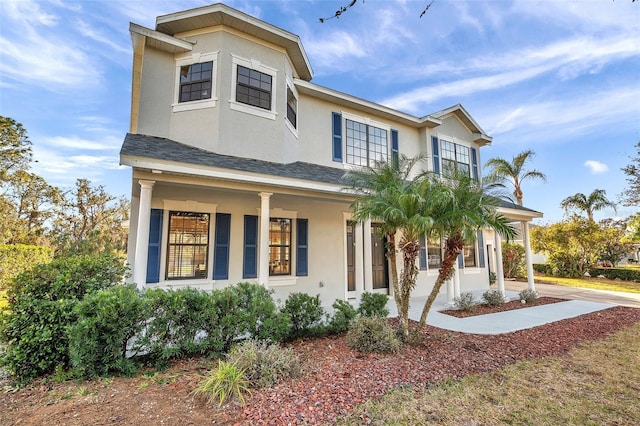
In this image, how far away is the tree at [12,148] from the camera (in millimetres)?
14797

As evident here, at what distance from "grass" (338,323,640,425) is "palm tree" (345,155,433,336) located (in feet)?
5.63

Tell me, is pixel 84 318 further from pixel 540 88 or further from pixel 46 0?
pixel 540 88

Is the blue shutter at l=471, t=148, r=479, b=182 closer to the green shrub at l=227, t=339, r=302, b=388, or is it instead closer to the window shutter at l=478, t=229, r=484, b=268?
the window shutter at l=478, t=229, r=484, b=268

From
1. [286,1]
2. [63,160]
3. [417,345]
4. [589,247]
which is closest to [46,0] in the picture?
[286,1]

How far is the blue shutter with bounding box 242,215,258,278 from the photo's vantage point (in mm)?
7676

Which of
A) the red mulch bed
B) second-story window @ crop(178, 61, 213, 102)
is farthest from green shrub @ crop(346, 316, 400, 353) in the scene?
second-story window @ crop(178, 61, 213, 102)

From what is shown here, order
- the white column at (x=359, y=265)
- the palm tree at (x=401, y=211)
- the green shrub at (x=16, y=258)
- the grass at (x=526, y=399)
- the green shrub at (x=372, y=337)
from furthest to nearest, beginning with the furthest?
the green shrub at (x=16, y=258) → the white column at (x=359, y=265) → the palm tree at (x=401, y=211) → the green shrub at (x=372, y=337) → the grass at (x=526, y=399)

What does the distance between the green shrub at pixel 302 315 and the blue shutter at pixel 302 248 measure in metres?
2.78

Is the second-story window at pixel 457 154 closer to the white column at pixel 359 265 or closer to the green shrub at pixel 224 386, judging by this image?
the white column at pixel 359 265

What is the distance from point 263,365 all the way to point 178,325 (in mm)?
1428

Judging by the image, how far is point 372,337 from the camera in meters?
5.00

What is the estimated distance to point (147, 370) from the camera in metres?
4.16

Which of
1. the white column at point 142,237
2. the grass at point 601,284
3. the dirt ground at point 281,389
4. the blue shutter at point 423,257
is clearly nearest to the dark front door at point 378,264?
the blue shutter at point 423,257

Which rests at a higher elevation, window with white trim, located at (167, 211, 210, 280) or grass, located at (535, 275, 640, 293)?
window with white trim, located at (167, 211, 210, 280)
